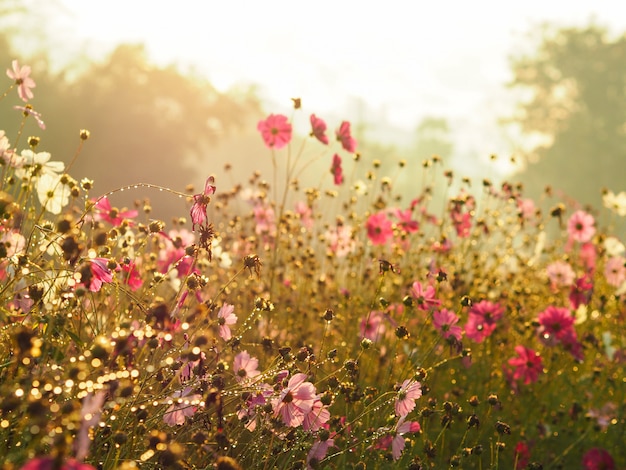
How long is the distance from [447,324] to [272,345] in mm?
630

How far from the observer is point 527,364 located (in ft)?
9.98

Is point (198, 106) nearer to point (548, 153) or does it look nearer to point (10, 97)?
point (10, 97)

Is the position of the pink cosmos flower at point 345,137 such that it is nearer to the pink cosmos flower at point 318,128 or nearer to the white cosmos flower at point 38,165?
the pink cosmos flower at point 318,128

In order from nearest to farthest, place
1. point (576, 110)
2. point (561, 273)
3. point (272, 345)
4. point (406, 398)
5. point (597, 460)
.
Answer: point (406, 398) < point (272, 345) < point (597, 460) < point (561, 273) < point (576, 110)

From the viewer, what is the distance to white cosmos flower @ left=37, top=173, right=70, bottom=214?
7.17ft

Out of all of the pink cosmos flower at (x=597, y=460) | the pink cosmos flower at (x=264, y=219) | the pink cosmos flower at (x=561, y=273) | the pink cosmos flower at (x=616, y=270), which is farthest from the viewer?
the pink cosmos flower at (x=616, y=270)

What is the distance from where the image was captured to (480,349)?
12.0 feet

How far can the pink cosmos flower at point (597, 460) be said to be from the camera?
2.75 metres

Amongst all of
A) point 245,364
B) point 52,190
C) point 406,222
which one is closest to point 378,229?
point 406,222

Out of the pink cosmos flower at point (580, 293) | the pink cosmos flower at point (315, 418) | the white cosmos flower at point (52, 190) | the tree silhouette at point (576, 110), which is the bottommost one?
the pink cosmos flower at point (315, 418)

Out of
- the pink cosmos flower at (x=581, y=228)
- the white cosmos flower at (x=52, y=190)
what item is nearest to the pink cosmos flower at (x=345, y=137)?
the white cosmos flower at (x=52, y=190)

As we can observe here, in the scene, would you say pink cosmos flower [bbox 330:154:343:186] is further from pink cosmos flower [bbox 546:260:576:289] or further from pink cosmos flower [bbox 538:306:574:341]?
pink cosmos flower [bbox 546:260:576:289]

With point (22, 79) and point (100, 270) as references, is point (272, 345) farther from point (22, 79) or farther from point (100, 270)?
point (22, 79)

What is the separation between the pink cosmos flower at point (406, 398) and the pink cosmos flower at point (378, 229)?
1.70m
